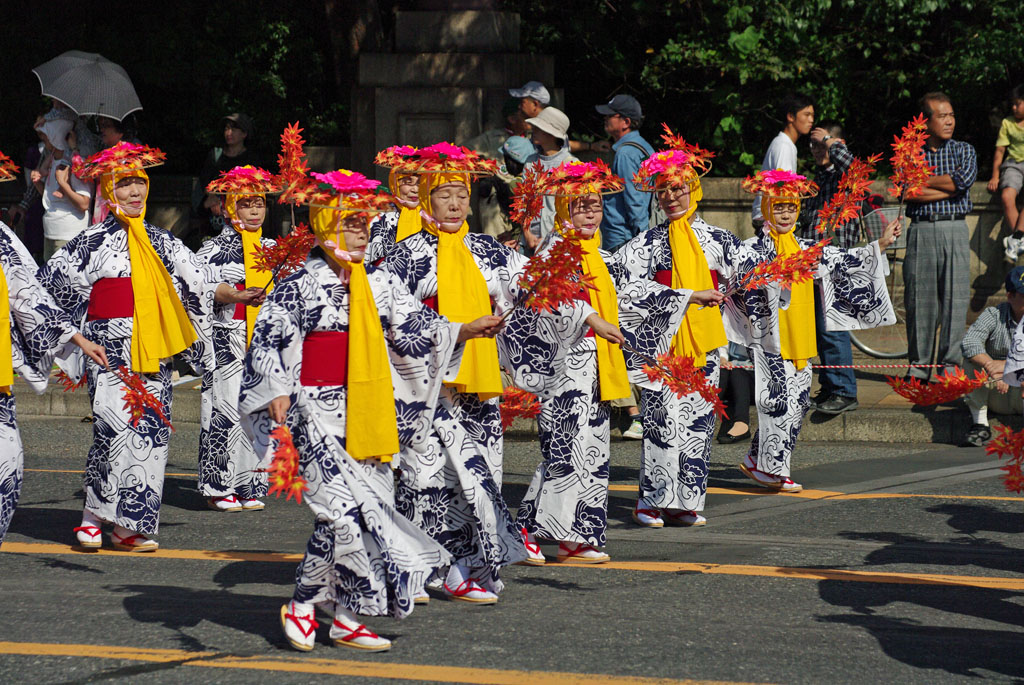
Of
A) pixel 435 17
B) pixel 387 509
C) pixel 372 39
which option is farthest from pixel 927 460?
pixel 372 39

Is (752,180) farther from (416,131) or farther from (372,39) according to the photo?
(372,39)

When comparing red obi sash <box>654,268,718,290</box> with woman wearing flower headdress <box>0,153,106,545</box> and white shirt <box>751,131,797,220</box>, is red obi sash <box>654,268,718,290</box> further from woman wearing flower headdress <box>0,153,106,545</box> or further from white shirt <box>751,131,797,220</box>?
white shirt <box>751,131,797,220</box>

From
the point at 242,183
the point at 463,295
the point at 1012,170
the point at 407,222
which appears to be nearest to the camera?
the point at 463,295

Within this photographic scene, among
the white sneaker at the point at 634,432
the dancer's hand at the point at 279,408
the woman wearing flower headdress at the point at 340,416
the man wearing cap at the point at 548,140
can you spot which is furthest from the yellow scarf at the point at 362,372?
the white sneaker at the point at 634,432

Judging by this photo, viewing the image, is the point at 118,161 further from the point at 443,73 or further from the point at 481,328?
the point at 443,73

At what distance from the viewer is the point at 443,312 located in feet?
21.1

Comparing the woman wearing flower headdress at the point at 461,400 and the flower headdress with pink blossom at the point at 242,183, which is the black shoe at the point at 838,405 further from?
the flower headdress with pink blossom at the point at 242,183

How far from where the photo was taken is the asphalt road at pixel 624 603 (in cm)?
516

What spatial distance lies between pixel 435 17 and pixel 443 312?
294 inches

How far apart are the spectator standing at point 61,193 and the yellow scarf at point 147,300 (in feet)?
12.8

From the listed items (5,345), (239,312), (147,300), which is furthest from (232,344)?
(5,345)

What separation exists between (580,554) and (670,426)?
1.12 metres

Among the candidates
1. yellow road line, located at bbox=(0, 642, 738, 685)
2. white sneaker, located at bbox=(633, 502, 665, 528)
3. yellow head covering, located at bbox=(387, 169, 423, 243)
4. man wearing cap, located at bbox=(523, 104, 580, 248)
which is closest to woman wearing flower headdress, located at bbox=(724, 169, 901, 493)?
white sneaker, located at bbox=(633, 502, 665, 528)

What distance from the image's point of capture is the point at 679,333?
26.2ft
